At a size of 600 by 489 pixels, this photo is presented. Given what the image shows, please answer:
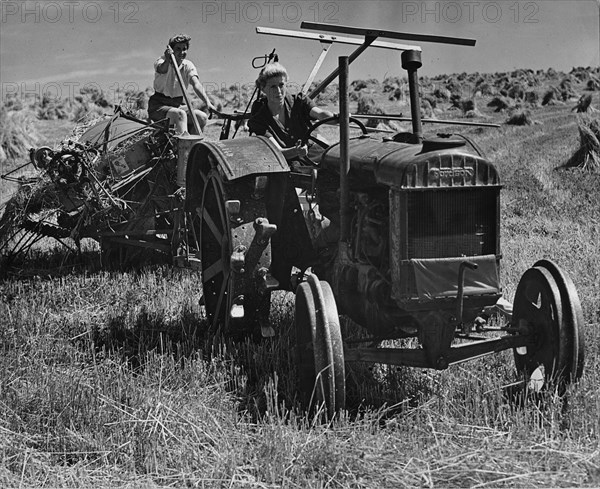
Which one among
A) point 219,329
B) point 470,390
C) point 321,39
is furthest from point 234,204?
point 470,390

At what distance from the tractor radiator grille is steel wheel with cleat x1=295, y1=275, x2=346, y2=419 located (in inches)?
18.6

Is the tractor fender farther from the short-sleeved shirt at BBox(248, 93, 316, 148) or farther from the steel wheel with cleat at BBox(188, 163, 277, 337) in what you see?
the short-sleeved shirt at BBox(248, 93, 316, 148)

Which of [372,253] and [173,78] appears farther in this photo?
[173,78]

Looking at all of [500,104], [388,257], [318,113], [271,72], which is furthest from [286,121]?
[500,104]

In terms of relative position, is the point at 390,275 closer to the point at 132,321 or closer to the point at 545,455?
the point at 545,455

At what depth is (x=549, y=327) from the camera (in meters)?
3.99

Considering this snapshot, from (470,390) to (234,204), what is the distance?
172 cm

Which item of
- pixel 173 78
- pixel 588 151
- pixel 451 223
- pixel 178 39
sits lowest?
pixel 451 223

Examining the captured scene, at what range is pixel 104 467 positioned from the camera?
3383 mm

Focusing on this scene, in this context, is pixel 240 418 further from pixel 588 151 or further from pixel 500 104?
pixel 500 104

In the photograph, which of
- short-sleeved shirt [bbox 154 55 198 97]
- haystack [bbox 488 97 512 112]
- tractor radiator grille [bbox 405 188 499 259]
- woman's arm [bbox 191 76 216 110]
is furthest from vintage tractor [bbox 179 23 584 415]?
haystack [bbox 488 97 512 112]

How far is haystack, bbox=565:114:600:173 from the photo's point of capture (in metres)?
11.8

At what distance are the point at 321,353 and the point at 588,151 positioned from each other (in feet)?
31.8

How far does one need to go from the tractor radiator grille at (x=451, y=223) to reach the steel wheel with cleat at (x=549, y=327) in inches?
15.1
